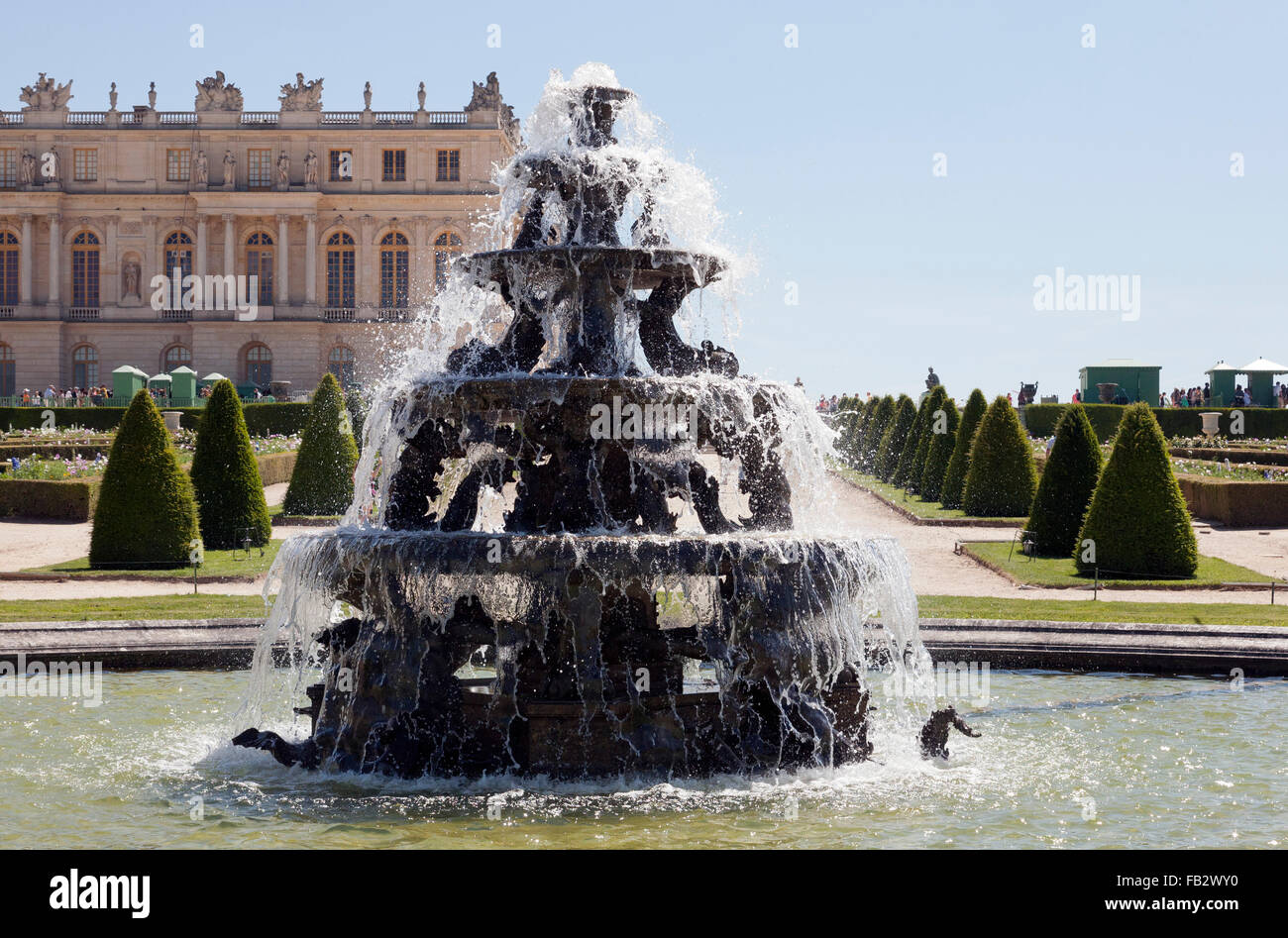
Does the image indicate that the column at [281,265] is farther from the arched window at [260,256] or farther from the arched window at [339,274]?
the arched window at [339,274]

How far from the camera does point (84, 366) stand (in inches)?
2411

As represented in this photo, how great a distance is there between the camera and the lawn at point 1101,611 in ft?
39.4

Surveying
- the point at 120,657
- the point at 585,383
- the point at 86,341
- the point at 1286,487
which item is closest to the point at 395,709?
the point at 585,383

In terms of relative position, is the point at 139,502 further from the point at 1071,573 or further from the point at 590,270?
the point at 1071,573

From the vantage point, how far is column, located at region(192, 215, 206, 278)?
201 ft

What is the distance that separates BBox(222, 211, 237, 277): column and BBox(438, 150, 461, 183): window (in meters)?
8.47

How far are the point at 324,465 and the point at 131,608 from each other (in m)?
9.59

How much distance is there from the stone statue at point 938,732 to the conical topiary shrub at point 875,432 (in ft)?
89.8

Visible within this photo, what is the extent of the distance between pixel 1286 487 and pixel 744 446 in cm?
1565

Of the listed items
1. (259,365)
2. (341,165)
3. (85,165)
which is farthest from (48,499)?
(85,165)

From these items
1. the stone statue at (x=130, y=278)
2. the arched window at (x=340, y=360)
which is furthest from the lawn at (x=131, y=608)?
the stone statue at (x=130, y=278)

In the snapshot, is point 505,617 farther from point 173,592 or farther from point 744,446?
point 173,592

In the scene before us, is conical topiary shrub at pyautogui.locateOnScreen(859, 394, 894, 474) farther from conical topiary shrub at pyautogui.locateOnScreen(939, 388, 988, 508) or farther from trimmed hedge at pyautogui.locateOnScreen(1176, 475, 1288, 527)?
trimmed hedge at pyautogui.locateOnScreen(1176, 475, 1288, 527)

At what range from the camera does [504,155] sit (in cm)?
5984
